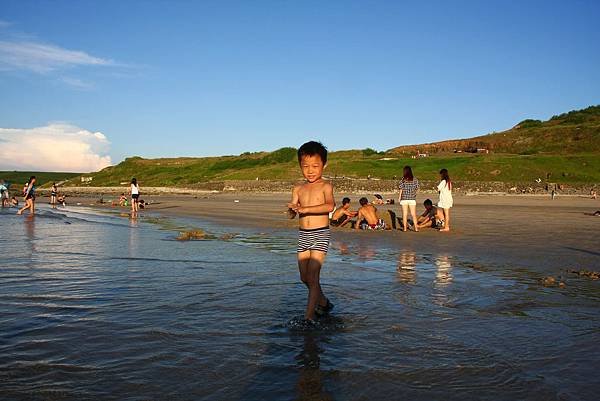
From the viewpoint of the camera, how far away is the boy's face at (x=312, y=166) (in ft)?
18.9

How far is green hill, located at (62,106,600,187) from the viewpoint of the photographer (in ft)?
152

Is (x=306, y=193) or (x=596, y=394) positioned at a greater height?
(x=306, y=193)

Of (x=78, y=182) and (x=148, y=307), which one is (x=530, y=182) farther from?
(x=78, y=182)

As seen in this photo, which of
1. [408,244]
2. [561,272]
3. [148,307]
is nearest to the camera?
[148,307]

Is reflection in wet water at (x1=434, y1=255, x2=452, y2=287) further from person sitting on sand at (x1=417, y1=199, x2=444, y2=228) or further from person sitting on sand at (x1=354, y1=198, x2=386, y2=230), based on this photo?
person sitting on sand at (x1=417, y1=199, x2=444, y2=228)

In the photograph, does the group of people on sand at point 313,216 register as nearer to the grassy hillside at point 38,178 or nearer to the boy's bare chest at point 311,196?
the boy's bare chest at point 311,196

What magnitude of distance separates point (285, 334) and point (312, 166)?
6.47ft

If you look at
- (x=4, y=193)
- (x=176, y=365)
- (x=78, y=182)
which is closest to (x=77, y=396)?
(x=176, y=365)

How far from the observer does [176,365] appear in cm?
388

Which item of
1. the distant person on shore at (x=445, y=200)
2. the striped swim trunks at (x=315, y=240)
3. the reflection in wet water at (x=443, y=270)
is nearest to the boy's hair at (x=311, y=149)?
the striped swim trunks at (x=315, y=240)

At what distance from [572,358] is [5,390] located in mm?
4275

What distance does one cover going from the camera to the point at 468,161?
50188mm

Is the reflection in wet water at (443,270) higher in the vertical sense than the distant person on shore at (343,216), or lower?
lower

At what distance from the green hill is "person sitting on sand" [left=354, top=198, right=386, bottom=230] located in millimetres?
32681
